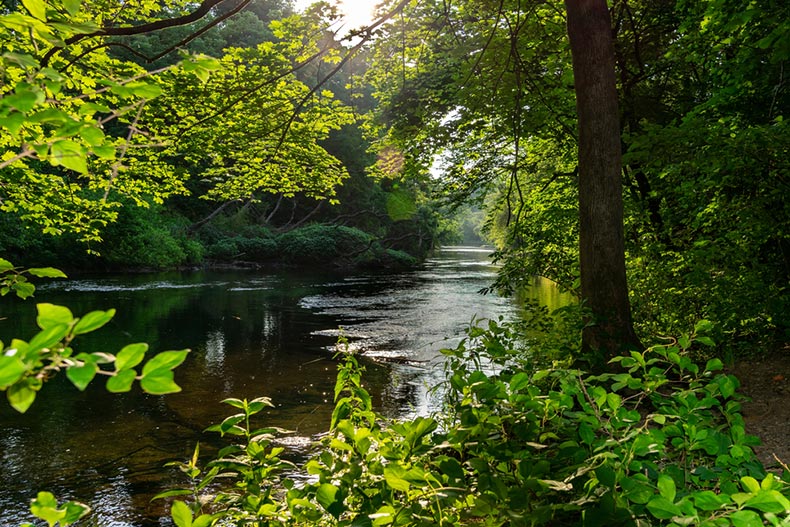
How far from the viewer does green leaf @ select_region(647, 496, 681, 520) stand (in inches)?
58.5

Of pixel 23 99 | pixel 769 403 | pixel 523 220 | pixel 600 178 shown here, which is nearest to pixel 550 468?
pixel 23 99

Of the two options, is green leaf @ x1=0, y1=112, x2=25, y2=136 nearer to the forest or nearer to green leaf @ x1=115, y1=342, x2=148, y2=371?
the forest

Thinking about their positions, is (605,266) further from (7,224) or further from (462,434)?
(7,224)

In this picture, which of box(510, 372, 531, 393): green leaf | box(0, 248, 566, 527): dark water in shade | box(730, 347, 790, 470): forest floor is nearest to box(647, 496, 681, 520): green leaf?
box(510, 372, 531, 393): green leaf

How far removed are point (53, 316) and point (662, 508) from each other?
160 cm

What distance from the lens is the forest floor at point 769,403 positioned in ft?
14.5

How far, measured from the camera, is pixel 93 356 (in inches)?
34.3

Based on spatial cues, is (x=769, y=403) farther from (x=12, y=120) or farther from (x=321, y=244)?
(x=321, y=244)

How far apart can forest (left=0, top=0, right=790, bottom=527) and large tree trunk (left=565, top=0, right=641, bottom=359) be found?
2cm

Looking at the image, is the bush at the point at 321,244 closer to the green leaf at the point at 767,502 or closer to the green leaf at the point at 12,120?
the green leaf at the point at 12,120

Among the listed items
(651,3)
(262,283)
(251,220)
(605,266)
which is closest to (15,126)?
(605,266)

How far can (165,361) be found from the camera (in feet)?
3.10

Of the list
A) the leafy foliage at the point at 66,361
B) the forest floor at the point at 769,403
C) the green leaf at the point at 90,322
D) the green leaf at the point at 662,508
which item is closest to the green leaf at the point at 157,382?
the leafy foliage at the point at 66,361

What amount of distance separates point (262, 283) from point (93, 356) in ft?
83.4
